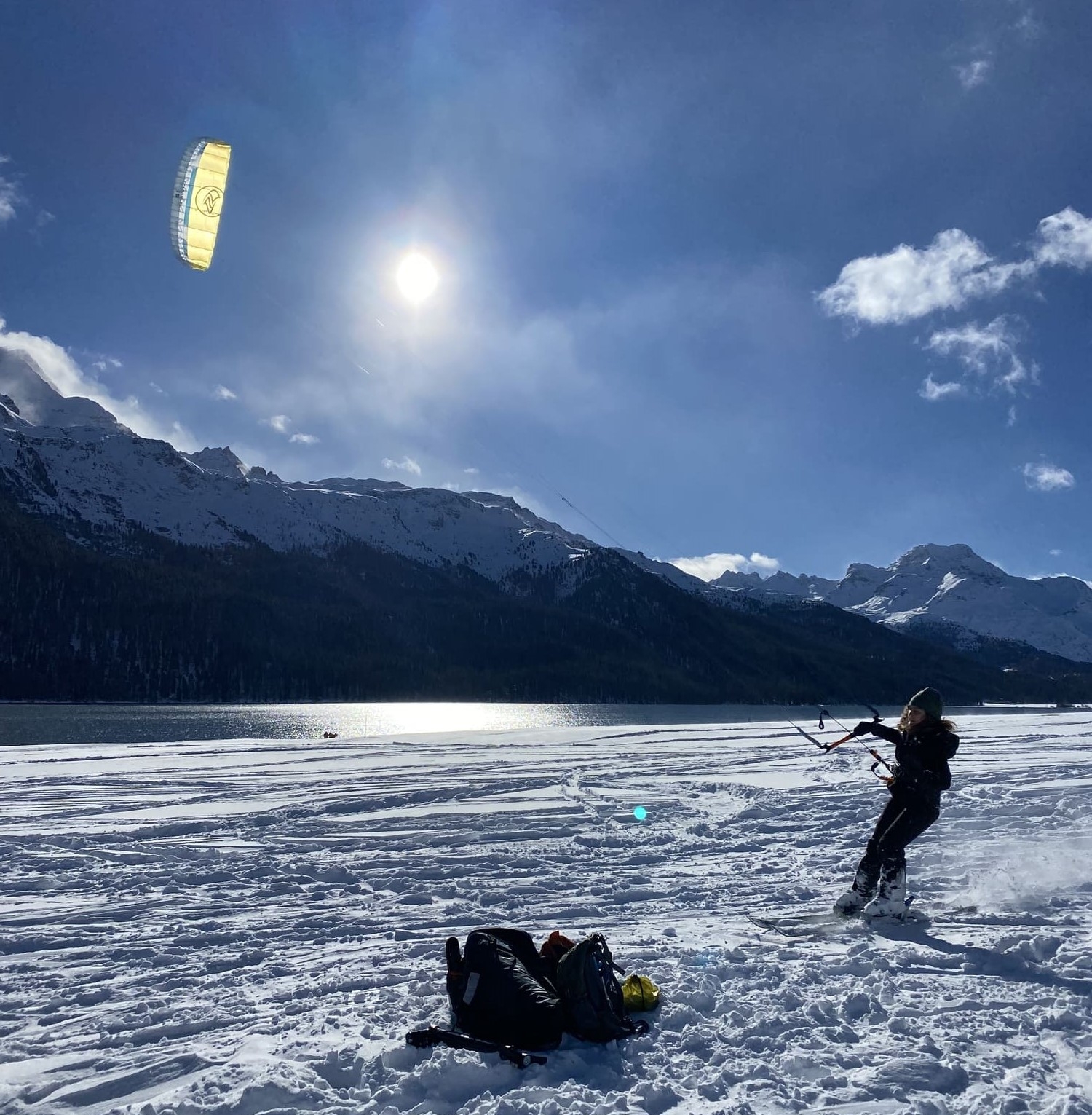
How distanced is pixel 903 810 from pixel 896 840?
321 mm

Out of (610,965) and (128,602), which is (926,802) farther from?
(128,602)

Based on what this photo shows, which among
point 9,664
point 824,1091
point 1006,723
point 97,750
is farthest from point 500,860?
point 9,664

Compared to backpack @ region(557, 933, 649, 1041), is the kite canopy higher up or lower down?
higher up

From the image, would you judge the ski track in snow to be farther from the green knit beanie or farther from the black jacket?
the green knit beanie

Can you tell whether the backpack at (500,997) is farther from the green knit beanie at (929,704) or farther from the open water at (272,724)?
the open water at (272,724)

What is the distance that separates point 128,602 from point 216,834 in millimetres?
Answer: 212637

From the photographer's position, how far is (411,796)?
16.0 metres

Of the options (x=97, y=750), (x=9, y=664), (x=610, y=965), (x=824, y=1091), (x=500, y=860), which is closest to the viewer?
(x=824, y=1091)

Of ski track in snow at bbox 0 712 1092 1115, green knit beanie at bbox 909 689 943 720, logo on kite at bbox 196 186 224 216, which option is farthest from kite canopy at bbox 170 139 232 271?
green knit beanie at bbox 909 689 943 720

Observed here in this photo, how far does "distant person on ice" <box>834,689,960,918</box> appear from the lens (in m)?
7.54

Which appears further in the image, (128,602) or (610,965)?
(128,602)

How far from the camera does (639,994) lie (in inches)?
215

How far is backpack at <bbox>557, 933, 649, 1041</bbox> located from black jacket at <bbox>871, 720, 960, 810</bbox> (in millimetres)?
4083

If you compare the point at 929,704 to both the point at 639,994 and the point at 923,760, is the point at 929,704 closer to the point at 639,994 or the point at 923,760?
the point at 923,760
